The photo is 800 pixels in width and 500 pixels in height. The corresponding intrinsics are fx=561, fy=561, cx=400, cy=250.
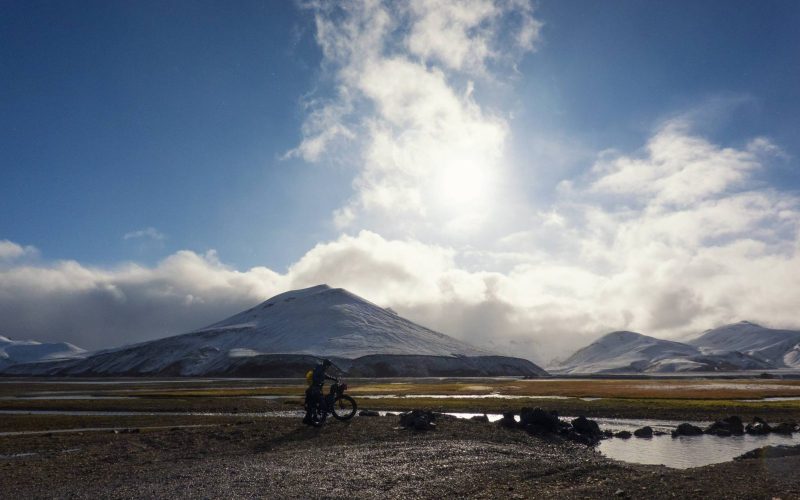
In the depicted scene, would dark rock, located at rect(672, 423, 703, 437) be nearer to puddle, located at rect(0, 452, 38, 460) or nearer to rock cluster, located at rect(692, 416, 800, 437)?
rock cluster, located at rect(692, 416, 800, 437)

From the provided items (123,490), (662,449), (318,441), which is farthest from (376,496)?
(662,449)

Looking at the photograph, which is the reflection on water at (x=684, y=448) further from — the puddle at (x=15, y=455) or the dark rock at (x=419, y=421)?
the puddle at (x=15, y=455)

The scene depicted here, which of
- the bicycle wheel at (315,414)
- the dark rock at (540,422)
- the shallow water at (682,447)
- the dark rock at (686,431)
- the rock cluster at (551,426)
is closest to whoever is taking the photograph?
the shallow water at (682,447)

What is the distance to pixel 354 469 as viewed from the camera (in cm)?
2088

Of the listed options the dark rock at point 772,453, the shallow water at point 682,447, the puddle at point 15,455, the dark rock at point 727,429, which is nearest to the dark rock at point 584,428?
the shallow water at point 682,447

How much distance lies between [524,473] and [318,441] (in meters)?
11.8

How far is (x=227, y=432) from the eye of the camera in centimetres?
3200

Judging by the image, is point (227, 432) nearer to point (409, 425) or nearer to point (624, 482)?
point (409, 425)

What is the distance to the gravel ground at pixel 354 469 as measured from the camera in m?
17.4

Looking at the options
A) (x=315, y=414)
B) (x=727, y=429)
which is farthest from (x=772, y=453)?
(x=315, y=414)

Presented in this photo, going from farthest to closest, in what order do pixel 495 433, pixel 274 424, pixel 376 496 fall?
pixel 274 424, pixel 495 433, pixel 376 496

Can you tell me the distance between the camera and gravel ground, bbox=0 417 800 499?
683 inches

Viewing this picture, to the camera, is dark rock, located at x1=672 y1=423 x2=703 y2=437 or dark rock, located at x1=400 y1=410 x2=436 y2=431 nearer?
dark rock, located at x1=400 y1=410 x2=436 y2=431

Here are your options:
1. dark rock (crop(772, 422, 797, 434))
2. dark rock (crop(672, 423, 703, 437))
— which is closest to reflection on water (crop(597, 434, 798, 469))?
dark rock (crop(672, 423, 703, 437))
